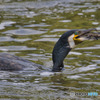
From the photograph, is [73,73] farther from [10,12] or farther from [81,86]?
[10,12]

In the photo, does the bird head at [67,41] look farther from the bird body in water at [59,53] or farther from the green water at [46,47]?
the green water at [46,47]

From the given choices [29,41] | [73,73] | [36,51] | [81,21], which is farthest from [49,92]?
[81,21]

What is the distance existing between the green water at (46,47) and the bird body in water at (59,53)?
0.22 meters

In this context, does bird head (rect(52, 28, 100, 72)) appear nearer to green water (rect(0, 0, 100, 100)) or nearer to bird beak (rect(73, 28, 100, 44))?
bird beak (rect(73, 28, 100, 44))

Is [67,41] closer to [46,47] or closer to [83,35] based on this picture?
[83,35]

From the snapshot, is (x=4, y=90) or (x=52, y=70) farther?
(x=52, y=70)

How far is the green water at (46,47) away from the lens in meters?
8.09

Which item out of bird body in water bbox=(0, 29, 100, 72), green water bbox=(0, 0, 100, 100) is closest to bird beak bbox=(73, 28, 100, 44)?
bird body in water bbox=(0, 29, 100, 72)

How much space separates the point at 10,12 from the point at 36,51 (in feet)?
22.0

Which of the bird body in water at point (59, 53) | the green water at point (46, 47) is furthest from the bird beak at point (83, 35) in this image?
the green water at point (46, 47)

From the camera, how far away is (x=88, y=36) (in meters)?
9.49

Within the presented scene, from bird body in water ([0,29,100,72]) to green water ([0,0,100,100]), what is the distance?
8.7 inches

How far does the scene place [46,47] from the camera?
12320 mm

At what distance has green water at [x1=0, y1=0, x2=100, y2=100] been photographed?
8086mm
